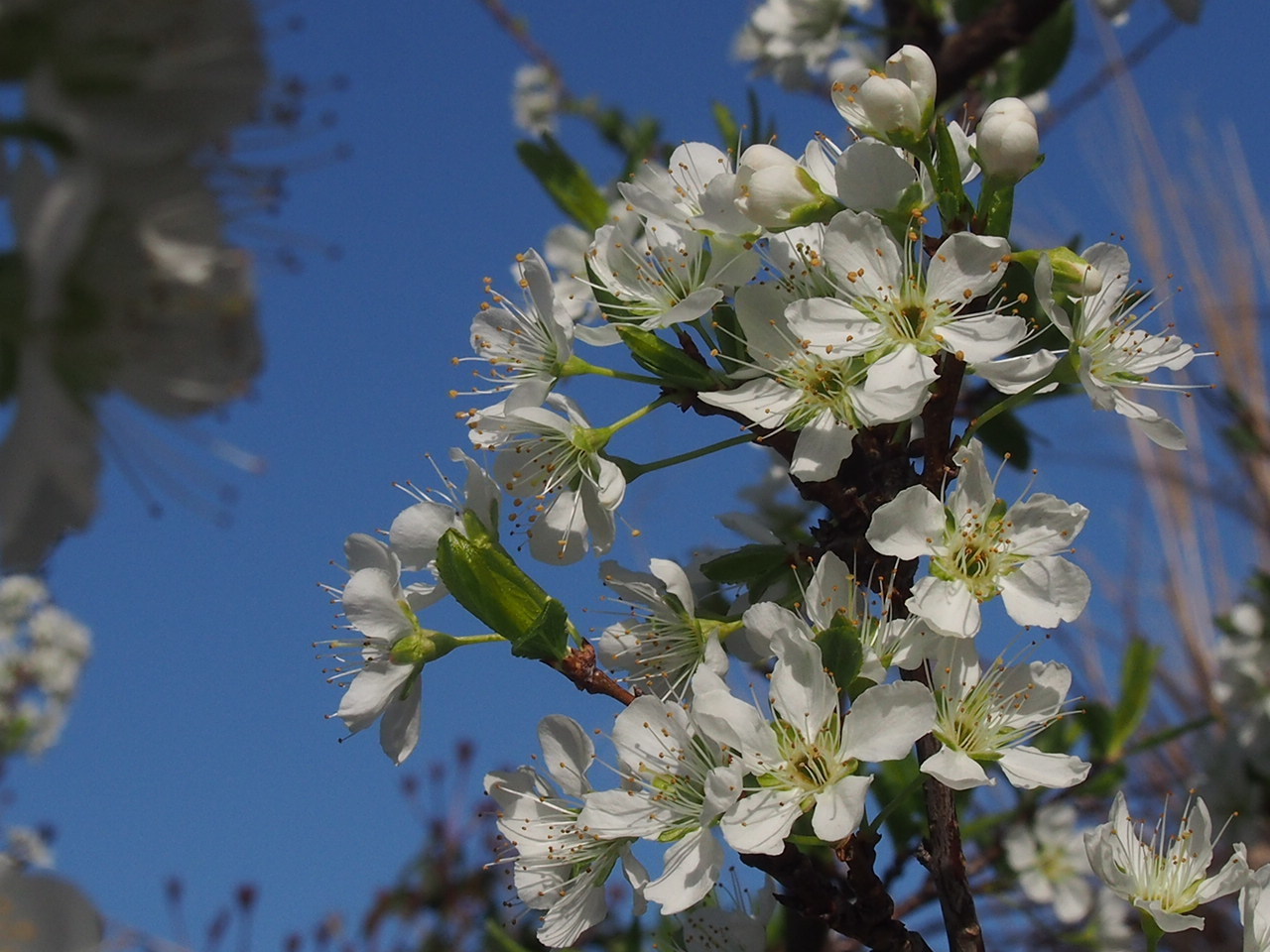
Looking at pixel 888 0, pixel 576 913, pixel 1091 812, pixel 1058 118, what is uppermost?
pixel 888 0

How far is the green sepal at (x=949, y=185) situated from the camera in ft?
3.69

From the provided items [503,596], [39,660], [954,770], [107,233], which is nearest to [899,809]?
[954,770]

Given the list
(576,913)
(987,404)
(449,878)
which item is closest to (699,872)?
(576,913)

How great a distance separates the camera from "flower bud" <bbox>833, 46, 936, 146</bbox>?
44.6 inches

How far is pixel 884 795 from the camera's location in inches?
67.7

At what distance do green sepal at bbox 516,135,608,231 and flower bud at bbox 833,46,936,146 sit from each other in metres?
0.75

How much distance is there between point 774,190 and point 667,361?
0.62ft

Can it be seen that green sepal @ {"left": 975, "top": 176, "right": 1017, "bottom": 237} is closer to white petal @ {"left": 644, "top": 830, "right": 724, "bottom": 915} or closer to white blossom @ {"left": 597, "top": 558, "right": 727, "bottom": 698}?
white blossom @ {"left": 597, "top": 558, "right": 727, "bottom": 698}

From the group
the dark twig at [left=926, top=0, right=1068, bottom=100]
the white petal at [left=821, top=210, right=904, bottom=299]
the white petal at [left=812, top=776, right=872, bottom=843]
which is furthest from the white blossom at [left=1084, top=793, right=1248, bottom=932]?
the dark twig at [left=926, top=0, right=1068, bottom=100]

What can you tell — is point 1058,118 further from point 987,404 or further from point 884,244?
point 884,244

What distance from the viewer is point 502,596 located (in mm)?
1107

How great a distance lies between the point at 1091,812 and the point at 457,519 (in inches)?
72.7

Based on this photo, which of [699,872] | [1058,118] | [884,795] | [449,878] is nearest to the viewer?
[699,872]

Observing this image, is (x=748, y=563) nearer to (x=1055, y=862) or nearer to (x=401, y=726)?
(x=401, y=726)
